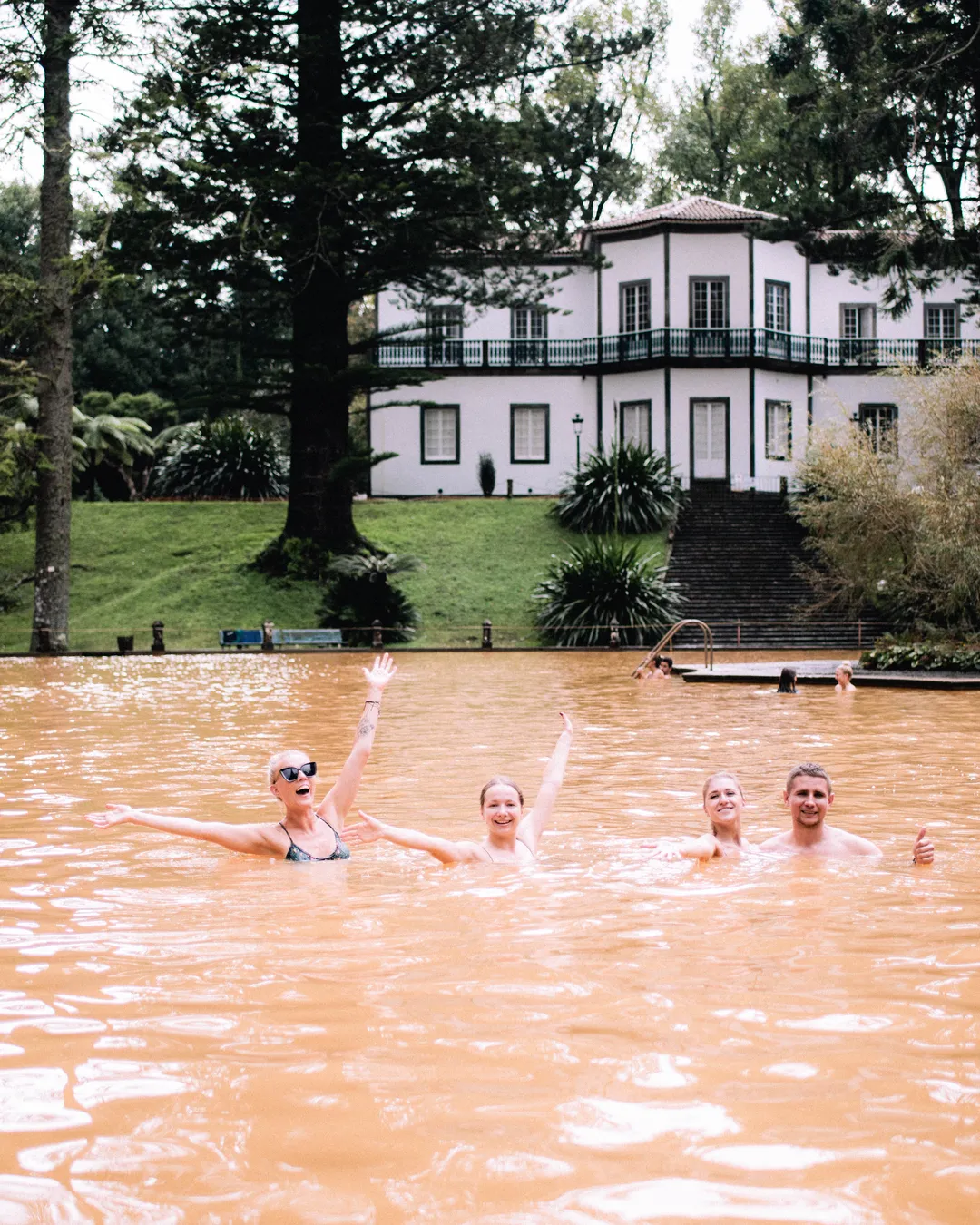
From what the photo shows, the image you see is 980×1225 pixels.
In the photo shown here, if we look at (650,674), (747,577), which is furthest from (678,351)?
(650,674)

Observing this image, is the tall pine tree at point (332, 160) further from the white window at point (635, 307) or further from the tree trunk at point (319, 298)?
the white window at point (635, 307)

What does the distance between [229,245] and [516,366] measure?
1802 centimetres

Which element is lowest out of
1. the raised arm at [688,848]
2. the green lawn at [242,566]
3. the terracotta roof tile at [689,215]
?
the raised arm at [688,848]

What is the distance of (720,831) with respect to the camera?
786 centimetres

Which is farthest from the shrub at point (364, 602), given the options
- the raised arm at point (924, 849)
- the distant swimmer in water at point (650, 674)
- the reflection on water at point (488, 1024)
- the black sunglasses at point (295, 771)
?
the raised arm at point (924, 849)

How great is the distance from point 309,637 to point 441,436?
18.0 metres

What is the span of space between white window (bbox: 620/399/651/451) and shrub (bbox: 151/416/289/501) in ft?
36.9

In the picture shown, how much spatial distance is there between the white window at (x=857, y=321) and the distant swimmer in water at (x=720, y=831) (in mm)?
44172

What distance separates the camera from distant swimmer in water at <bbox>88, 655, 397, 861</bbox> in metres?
7.38

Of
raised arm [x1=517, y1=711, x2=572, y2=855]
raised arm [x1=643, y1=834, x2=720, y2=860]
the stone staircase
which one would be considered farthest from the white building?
raised arm [x1=643, y1=834, x2=720, y2=860]

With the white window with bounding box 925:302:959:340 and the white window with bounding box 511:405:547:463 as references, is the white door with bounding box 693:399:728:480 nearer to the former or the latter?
the white window with bounding box 511:405:547:463

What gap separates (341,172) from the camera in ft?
100

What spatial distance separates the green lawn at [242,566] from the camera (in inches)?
1373

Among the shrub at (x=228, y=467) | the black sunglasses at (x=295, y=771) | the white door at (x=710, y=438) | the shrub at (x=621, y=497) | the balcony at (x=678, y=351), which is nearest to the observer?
the black sunglasses at (x=295, y=771)
